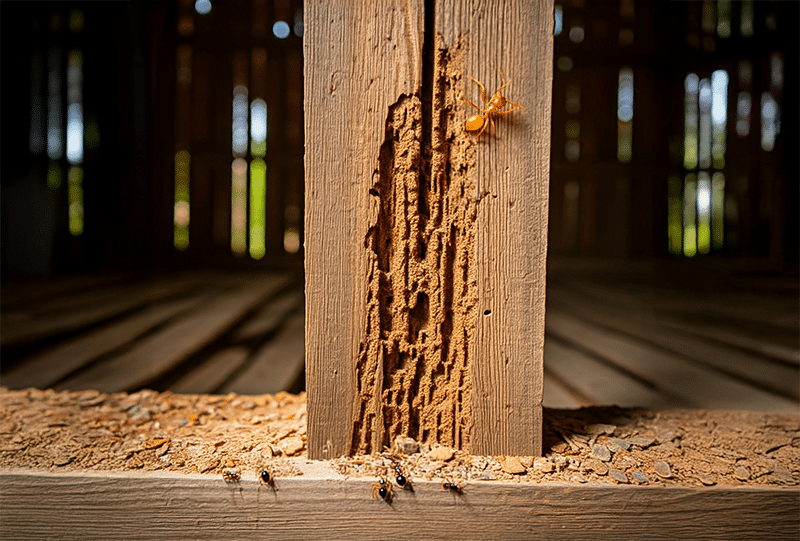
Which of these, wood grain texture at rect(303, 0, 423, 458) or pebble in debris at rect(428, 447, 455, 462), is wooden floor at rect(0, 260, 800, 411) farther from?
wood grain texture at rect(303, 0, 423, 458)

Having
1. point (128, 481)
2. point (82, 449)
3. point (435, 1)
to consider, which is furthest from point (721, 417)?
point (82, 449)

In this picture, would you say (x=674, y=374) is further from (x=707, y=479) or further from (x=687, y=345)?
(x=707, y=479)

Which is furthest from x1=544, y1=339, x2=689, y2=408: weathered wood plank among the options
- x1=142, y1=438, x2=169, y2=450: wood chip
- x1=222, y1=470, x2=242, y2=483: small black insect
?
x1=142, y1=438, x2=169, y2=450: wood chip

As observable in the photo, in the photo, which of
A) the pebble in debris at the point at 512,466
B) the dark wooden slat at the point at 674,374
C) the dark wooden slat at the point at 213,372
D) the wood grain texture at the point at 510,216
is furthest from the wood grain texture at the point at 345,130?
the dark wooden slat at the point at 674,374

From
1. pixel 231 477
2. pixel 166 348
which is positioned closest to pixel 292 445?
pixel 231 477

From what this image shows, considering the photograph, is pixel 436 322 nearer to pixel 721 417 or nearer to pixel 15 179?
pixel 721 417

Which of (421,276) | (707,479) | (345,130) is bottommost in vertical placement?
(707,479)
